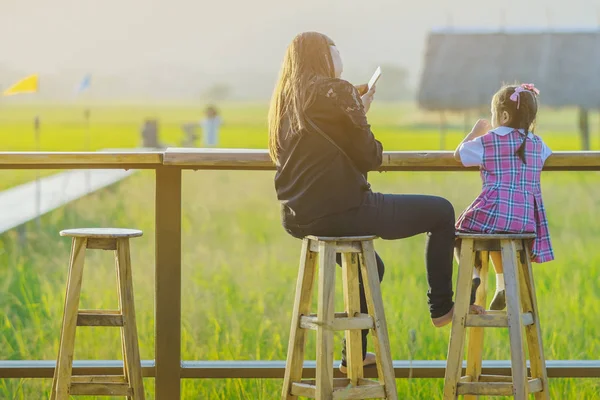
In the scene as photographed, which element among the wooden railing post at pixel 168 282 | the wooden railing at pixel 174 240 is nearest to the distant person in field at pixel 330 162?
the wooden railing at pixel 174 240

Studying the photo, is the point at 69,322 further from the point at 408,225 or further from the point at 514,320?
the point at 514,320

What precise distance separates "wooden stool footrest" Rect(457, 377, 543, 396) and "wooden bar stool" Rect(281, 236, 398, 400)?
250 millimetres

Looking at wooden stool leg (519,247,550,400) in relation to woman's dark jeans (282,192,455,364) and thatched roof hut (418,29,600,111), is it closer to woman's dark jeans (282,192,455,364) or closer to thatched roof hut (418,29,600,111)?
woman's dark jeans (282,192,455,364)

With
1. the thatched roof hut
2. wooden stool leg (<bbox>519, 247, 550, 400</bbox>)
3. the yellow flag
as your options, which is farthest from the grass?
the thatched roof hut

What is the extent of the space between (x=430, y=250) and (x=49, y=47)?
94.7 metres

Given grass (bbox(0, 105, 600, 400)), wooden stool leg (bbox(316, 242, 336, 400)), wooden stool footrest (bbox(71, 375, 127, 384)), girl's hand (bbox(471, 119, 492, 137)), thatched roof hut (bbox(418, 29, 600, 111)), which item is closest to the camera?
wooden stool leg (bbox(316, 242, 336, 400))

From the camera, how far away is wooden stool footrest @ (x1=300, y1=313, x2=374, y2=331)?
128 inches

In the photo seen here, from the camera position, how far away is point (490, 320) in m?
3.40

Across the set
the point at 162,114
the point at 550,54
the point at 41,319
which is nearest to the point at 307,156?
the point at 41,319

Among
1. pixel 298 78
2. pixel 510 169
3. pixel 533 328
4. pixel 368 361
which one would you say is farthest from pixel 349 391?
pixel 298 78

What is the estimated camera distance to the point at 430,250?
3477 mm

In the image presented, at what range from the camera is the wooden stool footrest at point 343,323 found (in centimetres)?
326

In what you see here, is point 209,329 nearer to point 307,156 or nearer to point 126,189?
point 307,156

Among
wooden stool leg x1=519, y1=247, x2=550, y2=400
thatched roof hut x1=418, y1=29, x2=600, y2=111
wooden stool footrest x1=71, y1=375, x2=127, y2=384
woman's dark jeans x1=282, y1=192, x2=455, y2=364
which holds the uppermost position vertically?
thatched roof hut x1=418, y1=29, x2=600, y2=111
